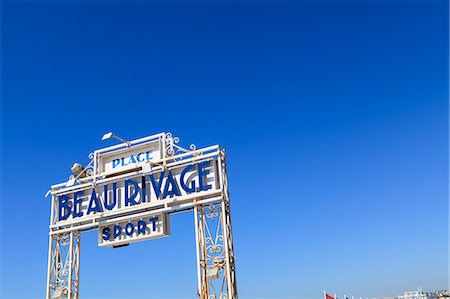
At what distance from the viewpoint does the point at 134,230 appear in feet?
45.0

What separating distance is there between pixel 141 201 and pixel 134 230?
0.91 m

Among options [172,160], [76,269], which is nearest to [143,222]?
[172,160]

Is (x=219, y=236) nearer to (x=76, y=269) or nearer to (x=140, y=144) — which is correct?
(x=140, y=144)

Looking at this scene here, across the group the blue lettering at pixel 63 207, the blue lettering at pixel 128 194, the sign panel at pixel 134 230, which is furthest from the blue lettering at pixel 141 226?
the blue lettering at pixel 63 207

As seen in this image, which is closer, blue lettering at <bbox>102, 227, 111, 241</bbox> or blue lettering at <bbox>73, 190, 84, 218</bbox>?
blue lettering at <bbox>102, 227, 111, 241</bbox>

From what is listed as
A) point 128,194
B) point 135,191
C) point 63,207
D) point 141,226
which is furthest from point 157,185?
point 63,207

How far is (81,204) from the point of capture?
48.4 feet

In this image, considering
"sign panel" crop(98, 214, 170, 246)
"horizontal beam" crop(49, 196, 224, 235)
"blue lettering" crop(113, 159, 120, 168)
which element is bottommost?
"sign panel" crop(98, 214, 170, 246)

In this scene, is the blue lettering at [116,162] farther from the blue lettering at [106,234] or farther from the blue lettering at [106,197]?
the blue lettering at [106,234]

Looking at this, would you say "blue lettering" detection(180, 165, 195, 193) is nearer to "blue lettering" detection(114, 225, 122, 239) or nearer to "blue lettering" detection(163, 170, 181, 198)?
"blue lettering" detection(163, 170, 181, 198)

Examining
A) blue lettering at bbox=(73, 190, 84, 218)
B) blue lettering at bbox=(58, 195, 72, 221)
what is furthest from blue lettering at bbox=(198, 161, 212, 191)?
blue lettering at bbox=(58, 195, 72, 221)

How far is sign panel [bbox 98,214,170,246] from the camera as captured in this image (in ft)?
43.9

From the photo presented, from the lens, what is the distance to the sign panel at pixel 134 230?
13383mm

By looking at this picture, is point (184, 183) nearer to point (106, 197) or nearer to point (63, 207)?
point (106, 197)
